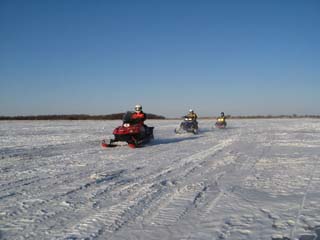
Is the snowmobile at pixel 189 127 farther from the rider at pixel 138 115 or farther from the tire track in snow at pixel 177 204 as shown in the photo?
the tire track in snow at pixel 177 204

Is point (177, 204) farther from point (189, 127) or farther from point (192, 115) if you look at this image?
point (192, 115)

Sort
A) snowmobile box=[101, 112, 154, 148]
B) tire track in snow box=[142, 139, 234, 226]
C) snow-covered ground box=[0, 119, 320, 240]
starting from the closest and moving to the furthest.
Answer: snow-covered ground box=[0, 119, 320, 240] < tire track in snow box=[142, 139, 234, 226] < snowmobile box=[101, 112, 154, 148]

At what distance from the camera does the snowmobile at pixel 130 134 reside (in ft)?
45.4

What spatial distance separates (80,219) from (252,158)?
666 cm

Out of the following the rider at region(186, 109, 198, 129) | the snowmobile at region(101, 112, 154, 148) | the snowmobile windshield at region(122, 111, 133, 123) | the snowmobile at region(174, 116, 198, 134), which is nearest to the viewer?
the snowmobile at region(101, 112, 154, 148)

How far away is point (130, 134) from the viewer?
13.9 m

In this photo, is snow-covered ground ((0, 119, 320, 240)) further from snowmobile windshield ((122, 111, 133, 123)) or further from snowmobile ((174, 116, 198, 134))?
snowmobile ((174, 116, 198, 134))

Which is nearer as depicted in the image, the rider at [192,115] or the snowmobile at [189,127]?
the snowmobile at [189,127]

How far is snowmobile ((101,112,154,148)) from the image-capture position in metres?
13.8

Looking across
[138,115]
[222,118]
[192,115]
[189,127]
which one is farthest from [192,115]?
[138,115]

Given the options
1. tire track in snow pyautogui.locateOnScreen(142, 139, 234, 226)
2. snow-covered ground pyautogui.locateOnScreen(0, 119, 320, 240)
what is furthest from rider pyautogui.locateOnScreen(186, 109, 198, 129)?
tire track in snow pyautogui.locateOnScreen(142, 139, 234, 226)

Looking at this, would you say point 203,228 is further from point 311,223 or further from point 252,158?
point 252,158

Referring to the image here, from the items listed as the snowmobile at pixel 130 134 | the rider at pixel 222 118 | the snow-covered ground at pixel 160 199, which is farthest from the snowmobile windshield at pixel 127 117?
the rider at pixel 222 118

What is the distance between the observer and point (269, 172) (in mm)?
7750
